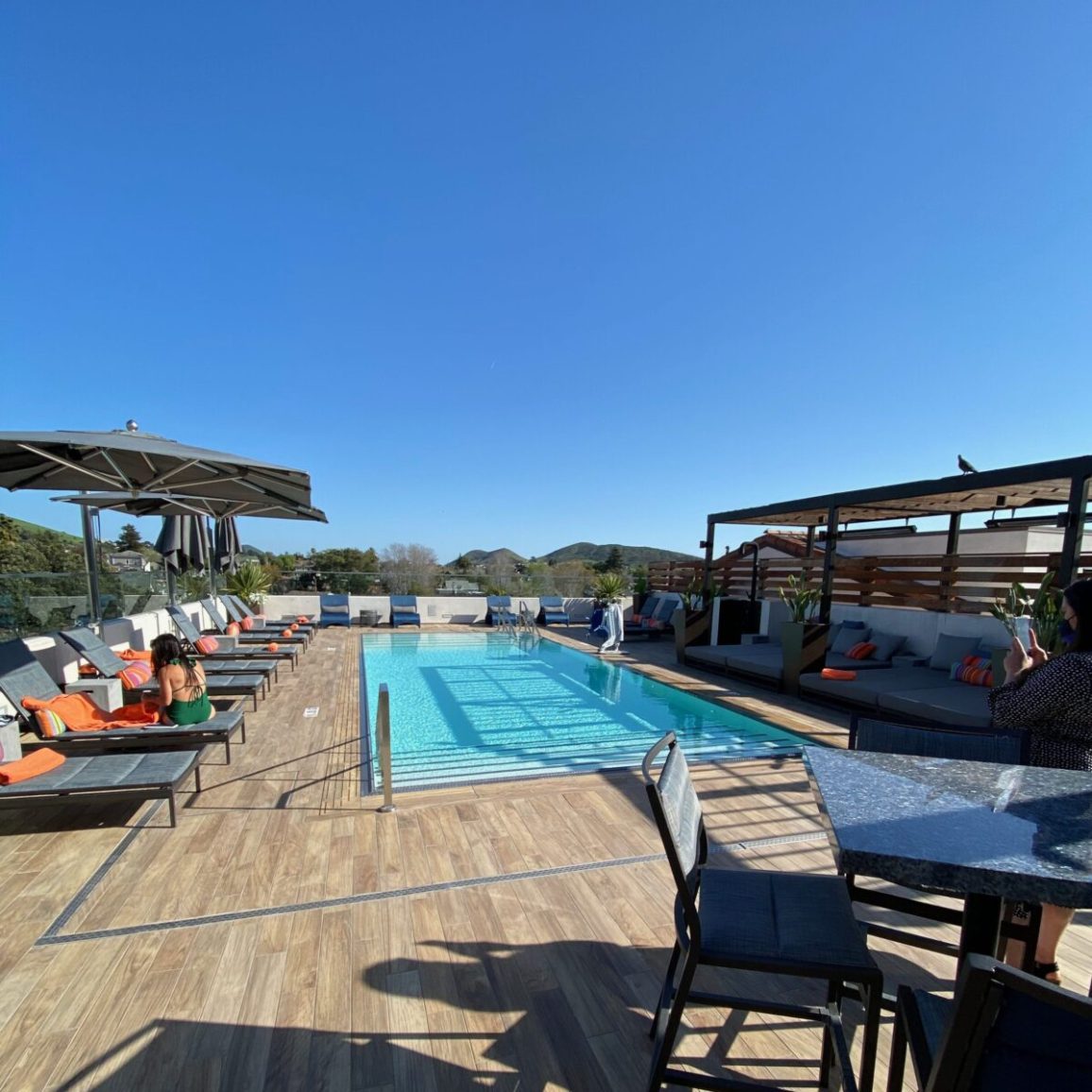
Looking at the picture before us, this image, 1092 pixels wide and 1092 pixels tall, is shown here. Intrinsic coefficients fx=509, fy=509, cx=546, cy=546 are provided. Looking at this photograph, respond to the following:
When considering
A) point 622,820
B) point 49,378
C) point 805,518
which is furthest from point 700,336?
point 49,378

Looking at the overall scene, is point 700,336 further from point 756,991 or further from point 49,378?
point 49,378

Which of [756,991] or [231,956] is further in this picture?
[231,956]

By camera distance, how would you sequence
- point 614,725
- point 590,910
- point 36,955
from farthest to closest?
point 614,725 < point 590,910 < point 36,955

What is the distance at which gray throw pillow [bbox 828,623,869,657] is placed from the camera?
7.23 meters

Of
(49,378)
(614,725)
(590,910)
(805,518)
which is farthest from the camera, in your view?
(49,378)

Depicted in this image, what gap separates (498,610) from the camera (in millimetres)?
13516

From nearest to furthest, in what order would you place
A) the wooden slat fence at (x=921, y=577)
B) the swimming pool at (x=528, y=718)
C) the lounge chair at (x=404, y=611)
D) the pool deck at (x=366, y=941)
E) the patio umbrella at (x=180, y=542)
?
the pool deck at (x=366, y=941)
the swimming pool at (x=528, y=718)
the wooden slat fence at (x=921, y=577)
the patio umbrella at (x=180, y=542)
the lounge chair at (x=404, y=611)

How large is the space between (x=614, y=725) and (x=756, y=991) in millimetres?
4088

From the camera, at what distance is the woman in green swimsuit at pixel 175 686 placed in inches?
143

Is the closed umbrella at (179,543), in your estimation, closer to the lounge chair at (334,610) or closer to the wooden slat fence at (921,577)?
the lounge chair at (334,610)

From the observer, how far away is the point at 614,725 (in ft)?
19.2

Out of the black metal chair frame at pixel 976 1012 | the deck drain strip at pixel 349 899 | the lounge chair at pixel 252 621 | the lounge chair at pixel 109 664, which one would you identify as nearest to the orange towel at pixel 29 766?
the deck drain strip at pixel 349 899

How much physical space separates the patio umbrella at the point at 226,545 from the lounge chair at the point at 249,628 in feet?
2.43

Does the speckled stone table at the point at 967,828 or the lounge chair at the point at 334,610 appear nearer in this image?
the speckled stone table at the point at 967,828
